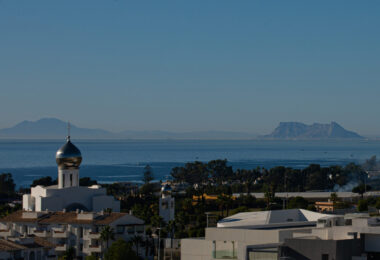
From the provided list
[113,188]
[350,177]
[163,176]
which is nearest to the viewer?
[113,188]

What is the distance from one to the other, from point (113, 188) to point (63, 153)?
35330 mm

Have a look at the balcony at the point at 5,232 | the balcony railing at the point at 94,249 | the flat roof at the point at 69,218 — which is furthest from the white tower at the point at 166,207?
the balcony at the point at 5,232

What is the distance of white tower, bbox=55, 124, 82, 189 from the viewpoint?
6019 cm

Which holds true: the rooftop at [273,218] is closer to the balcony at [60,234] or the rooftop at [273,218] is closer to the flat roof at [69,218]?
the flat roof at [69,218]

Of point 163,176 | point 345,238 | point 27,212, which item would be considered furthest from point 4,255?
point 163,176

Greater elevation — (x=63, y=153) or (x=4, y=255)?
(x=63, y=153)

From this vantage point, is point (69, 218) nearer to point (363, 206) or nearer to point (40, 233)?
point (40, 233)

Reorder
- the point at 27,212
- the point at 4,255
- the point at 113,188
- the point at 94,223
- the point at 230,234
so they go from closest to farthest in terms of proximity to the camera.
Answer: the point at 230,234
the point at 4,255
the point at 94,223
the point at 27,212
the point at 113,188

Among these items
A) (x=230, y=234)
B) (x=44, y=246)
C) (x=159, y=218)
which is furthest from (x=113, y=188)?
(x=230, y=234)

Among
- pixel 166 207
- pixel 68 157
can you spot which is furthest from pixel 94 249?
pixel 166 207

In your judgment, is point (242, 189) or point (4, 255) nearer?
point (4, 255)

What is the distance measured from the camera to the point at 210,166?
115125 millimetres

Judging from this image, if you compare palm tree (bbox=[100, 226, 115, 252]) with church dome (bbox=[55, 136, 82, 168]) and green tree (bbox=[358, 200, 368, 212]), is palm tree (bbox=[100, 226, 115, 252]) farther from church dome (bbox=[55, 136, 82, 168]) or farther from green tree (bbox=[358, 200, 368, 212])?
green tree (bbox=[358, 200, 368, 212])

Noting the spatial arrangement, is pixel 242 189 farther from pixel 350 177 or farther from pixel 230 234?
pixel 230 234
